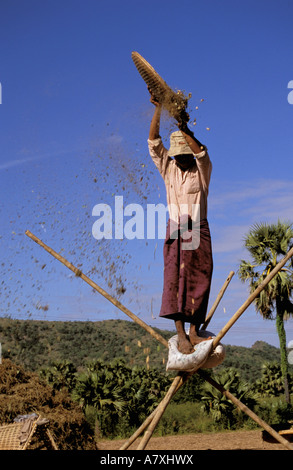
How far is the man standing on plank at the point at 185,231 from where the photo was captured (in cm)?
576

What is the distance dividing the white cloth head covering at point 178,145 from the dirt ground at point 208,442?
27.4 feet

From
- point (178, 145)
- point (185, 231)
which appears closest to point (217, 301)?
point (185, 231)

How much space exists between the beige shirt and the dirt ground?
26.1 ft

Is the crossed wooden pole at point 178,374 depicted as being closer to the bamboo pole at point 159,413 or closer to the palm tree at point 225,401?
the bamboo pole at point 159,413

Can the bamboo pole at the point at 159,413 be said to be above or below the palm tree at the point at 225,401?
above

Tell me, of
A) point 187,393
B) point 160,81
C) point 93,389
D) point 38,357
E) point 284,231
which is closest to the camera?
point 160,81

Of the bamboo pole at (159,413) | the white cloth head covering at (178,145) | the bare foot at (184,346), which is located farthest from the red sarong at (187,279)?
the white cloth head covering at (178,145)

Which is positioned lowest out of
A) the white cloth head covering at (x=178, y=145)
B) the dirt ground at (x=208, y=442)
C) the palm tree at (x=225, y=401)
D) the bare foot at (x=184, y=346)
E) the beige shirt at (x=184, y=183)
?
the dirt ground at (x=208, y=442)

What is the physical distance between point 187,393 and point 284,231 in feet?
23.8

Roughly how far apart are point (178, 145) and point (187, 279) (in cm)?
140

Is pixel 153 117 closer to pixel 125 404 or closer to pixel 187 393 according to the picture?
pixel 125 404

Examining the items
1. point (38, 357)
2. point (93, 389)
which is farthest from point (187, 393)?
point (38, 357)

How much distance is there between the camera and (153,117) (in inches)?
232

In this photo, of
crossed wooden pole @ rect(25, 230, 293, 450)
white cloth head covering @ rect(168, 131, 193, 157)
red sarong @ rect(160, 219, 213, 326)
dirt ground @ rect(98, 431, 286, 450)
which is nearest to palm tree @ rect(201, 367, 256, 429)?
dirt ground @ rect(98, 431, 286, 450)
